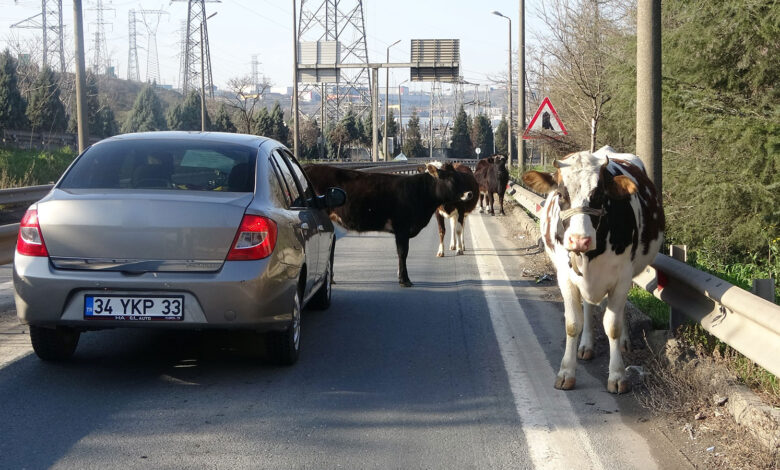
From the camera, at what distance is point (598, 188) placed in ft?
20.4

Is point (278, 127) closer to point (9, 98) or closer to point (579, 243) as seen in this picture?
point (9, 98)

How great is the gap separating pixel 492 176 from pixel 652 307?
1445 centimetres

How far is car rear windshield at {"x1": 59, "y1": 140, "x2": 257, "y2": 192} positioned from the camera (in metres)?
6.81

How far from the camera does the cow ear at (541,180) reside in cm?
656

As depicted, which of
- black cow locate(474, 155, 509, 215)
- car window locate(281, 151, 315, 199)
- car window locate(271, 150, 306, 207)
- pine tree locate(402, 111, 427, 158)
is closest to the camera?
car window locate(271, 150, 306, 207)

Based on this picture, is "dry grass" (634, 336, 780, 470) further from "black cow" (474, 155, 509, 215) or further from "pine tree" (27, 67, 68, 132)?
"pine tree" (27, 67, 68, 132)

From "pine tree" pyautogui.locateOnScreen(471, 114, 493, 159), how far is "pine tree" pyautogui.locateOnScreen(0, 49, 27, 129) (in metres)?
79.1

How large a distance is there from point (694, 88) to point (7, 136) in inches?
1799

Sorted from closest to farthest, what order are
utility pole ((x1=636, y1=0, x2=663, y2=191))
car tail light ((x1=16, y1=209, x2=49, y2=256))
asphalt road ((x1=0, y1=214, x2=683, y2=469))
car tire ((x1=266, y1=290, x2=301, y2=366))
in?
asphalt road ((x1=0, y1=214, x2=683, y2=469)), car tail light ((x1=16, y1=209, x2=49, y2=256)), car tire ((x1=266, y1=290, x2=301, y2=366)), utility pole ((x1=636, y1=0, x2=663, y2=191))

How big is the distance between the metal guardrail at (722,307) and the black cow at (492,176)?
14.7m

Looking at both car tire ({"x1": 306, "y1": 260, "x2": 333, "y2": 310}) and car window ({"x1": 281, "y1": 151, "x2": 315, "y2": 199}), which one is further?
car tire ({"x1": 306, "y1": 260, "x2": 333, "y2": 310})

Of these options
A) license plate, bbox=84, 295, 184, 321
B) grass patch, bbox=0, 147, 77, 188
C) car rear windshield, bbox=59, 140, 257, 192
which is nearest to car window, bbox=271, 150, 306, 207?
car rear windshield, bbox=59, 140, 257, 192

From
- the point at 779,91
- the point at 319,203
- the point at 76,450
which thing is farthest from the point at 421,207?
the point at 76,450

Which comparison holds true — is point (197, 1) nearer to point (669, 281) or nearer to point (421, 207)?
point (421, 207)
